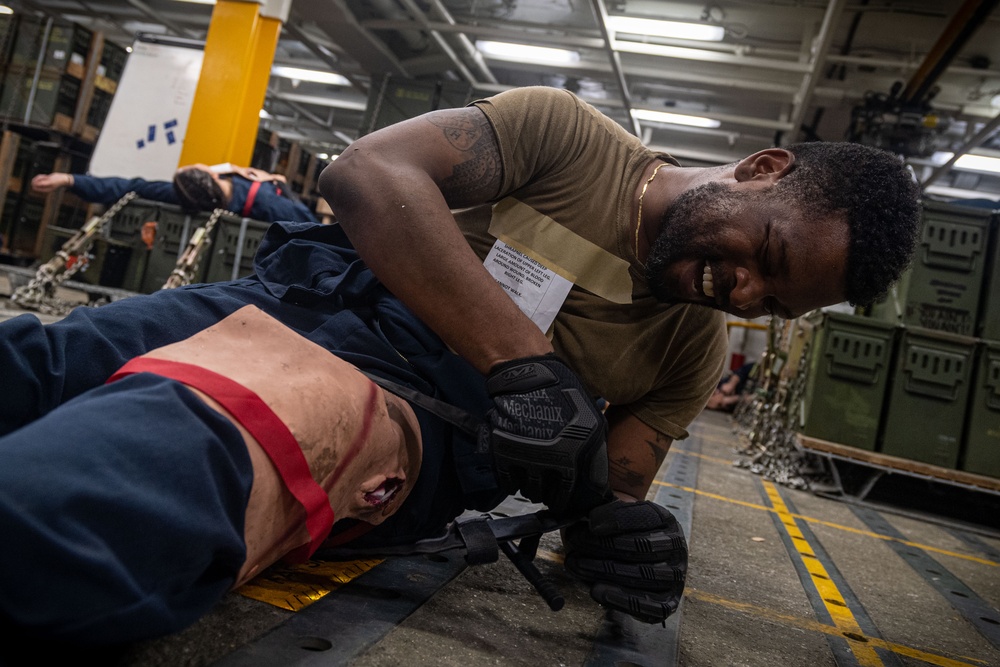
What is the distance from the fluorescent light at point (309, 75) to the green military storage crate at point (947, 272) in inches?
390

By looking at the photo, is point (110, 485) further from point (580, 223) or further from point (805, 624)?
point (805, 624)

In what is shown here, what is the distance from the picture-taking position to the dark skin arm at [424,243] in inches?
50.4

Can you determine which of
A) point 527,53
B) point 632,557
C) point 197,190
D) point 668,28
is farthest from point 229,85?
point 632,557

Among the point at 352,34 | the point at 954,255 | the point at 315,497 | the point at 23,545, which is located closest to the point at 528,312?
the point at 315,497

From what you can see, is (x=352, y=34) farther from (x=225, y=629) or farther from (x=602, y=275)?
(x=225, y=629)

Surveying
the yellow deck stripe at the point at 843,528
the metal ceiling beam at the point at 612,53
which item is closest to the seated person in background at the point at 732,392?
the metal ceiling beam at the point at 612,53

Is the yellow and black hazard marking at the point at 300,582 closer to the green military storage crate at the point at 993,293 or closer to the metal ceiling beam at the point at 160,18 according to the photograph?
the green military storage crate at the point at 993,293

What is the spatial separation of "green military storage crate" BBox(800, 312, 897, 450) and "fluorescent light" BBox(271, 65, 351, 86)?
984 cm

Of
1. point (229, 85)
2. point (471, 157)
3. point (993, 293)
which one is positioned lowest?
point (471, 157)

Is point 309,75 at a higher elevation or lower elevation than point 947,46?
higher

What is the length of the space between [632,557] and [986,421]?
3.79m

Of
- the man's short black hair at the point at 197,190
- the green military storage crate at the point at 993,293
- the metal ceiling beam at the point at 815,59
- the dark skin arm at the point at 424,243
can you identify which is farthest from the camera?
the metal ceiling beam at the point at 815,59

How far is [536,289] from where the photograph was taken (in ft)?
4.86

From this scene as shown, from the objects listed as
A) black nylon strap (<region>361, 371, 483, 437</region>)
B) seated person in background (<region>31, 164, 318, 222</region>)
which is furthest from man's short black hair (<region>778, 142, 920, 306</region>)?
seated person in background (<region>31, 164, 318, 222</region>)
